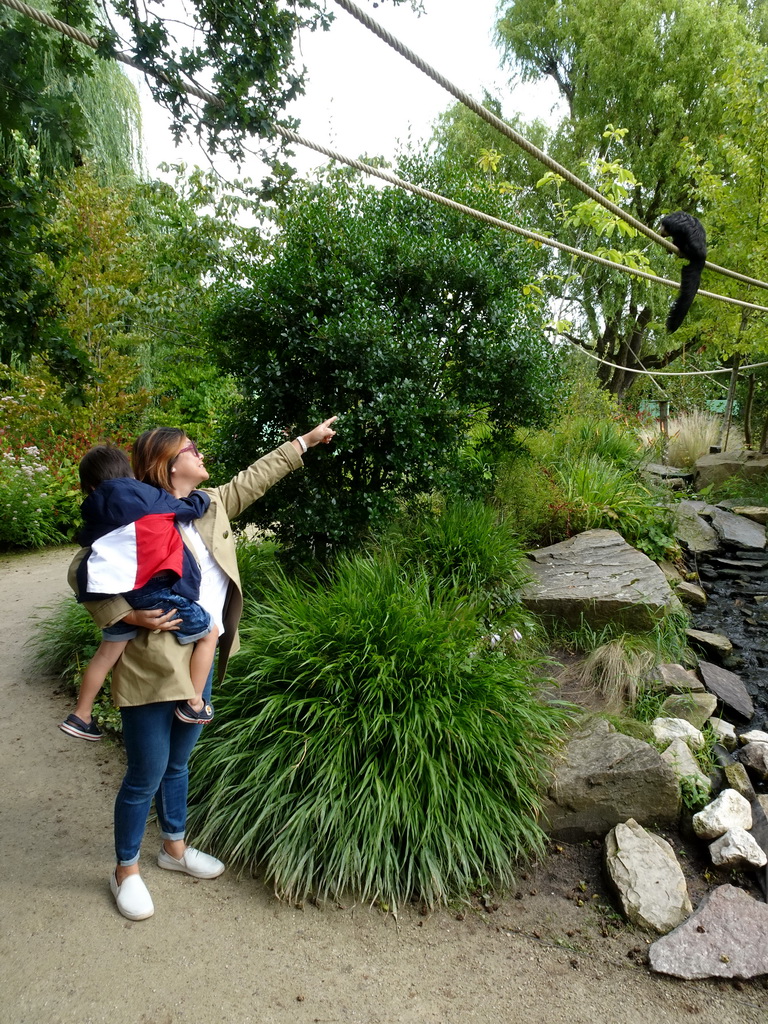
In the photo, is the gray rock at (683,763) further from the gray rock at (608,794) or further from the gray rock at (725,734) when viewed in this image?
the gray rock at (725,734)

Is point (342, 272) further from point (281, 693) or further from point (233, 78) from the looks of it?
point (281, 693)

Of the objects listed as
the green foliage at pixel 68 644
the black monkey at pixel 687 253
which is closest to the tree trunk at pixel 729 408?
the black monkey at pixel 687 253

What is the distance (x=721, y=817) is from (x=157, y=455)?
295 centimetres

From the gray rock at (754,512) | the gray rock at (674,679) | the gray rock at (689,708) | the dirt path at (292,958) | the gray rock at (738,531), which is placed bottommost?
the dirt path at (292,958)

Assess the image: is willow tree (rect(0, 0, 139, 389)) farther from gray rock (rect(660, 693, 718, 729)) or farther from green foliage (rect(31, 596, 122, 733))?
gray rock (rect(660, 693, 718, 729))

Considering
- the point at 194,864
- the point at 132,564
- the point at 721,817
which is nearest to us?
the point at 132,564

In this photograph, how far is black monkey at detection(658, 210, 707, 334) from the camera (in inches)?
132

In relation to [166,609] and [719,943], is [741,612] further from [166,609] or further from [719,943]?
[166,609]

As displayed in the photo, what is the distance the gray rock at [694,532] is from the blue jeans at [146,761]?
529cm

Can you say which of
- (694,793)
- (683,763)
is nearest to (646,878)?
(694,793)

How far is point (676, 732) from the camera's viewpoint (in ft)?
12.4

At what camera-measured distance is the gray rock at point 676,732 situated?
3.71 meters

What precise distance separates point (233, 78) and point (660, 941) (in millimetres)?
3667

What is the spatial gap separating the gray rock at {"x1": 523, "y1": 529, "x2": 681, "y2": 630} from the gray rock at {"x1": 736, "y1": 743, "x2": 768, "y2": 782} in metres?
0.96
